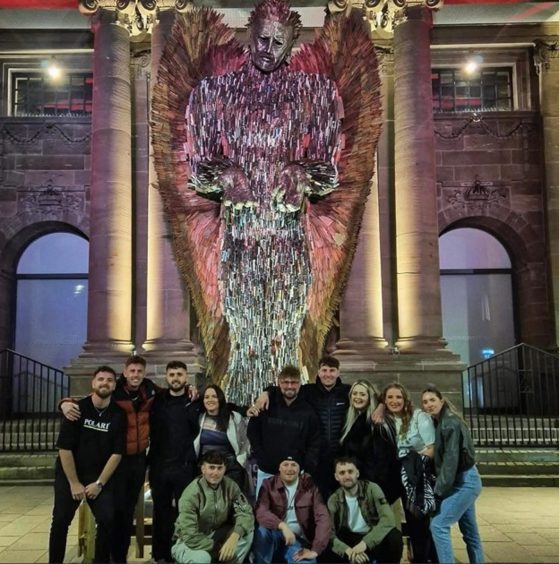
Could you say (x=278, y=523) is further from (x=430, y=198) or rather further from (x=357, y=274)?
(x=430, y=198)

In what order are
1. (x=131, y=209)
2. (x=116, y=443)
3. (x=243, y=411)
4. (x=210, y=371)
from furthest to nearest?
(x=131, y=209) → (x=210, y=371) → (x=243, y=411) → (x=116, y=443)

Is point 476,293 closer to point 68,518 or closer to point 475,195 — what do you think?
point 475,195

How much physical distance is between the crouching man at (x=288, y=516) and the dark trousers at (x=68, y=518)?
113 cm

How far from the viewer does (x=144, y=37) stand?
40.7 feet

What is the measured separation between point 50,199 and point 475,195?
8855 mm

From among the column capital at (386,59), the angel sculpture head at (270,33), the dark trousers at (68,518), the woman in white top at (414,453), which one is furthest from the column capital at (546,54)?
the dark trousers at (68,518)

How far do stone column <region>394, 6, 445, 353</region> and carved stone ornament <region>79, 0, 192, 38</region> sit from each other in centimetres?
378

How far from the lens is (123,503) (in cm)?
530

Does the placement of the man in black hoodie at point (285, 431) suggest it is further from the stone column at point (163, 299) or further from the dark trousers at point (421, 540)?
the stone column at point (163, 299)

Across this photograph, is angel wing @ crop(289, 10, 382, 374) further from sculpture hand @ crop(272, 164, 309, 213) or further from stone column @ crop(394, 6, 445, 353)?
stone column @ crop(394, 6, 445, 353)

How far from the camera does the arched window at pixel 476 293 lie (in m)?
14.4

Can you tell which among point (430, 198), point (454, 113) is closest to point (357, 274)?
point (430, 198)

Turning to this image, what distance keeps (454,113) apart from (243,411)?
10.5 meters

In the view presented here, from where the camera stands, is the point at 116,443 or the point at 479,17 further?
the point at 479,17
